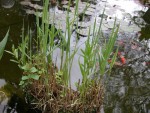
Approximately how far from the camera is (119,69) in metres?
2.71

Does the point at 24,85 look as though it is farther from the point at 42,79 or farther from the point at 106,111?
the point at 106,111

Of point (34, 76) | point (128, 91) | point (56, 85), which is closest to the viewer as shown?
point (34, 76)

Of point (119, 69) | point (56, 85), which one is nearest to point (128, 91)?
point (119, 69)

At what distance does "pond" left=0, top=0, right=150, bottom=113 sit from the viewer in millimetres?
2092

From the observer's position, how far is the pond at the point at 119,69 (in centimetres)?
209

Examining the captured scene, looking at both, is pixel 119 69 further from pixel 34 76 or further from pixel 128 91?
pixel 34 76

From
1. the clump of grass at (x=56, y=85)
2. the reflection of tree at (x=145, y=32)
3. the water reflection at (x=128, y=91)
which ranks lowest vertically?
the water reflection at (x=128, y=91)

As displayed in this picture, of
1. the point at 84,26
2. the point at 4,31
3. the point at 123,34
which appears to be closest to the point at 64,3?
the point at 84,26

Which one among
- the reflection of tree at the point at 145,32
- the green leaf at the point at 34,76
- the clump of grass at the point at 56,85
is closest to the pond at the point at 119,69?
the reflection of tree at the point at 145,32

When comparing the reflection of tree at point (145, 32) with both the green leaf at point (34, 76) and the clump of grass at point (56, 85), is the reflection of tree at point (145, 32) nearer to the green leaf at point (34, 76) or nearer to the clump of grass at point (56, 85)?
the clump of grass at point (56, 85)

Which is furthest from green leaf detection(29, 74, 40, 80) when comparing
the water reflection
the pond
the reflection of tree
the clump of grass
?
the reflection of tree


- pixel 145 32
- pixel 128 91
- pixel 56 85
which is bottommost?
pixel 128 91

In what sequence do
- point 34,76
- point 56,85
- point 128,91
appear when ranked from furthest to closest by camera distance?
1. point 128,91
2. point 56,85
3. point 34,76

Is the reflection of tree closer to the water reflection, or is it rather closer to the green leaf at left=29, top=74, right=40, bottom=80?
the water reflection
